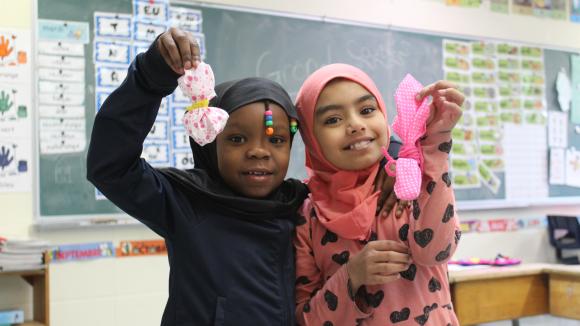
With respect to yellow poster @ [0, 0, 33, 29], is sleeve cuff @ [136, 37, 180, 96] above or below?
below

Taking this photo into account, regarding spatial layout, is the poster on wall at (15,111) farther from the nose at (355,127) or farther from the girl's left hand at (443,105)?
the girl's left hand at (443,105)

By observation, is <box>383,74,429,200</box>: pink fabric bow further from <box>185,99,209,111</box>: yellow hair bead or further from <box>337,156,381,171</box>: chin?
<box>185,99,209,111</box>: yellow hair bead

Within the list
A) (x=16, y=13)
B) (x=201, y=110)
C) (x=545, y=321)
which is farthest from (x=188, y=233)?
(x=545, y=321)

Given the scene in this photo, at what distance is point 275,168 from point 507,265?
2.65 meters

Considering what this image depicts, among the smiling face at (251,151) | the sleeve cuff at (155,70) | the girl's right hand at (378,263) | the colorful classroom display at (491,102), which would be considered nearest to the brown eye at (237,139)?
the smiling face at (251,151)

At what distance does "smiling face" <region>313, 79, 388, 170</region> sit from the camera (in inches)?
51.1

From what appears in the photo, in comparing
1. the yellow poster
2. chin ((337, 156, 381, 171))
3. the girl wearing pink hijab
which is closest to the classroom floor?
the girl wearing pink hijab

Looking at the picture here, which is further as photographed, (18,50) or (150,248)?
(150,248)

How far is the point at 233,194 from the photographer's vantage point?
1.30 m

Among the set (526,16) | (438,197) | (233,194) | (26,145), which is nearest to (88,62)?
(26,145)

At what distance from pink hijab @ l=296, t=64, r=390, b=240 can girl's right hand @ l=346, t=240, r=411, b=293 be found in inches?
3.4

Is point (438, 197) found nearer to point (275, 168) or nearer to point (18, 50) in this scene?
point (275, 168)

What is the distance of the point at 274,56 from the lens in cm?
347

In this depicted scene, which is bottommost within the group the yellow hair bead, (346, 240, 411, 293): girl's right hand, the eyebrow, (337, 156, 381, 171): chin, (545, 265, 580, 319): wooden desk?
(545, 265, 580, 319): wooden desk
